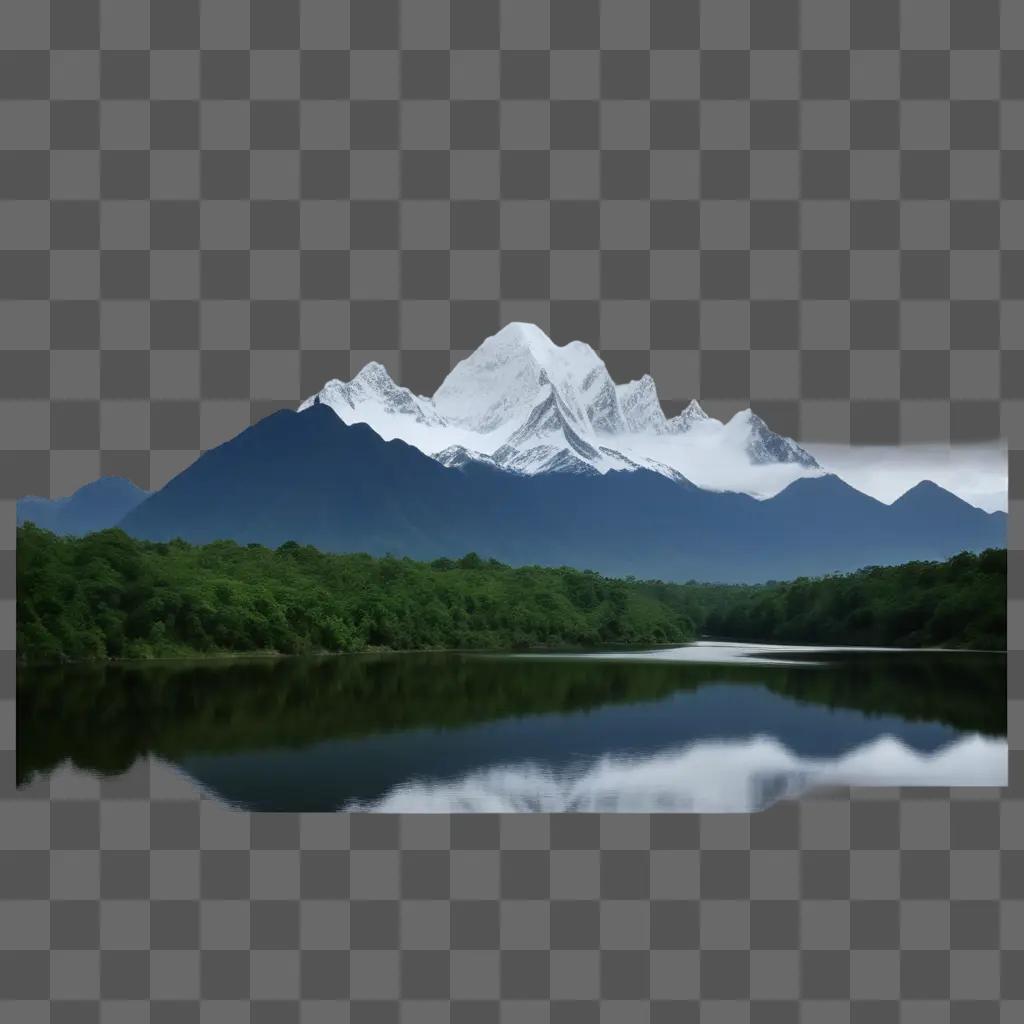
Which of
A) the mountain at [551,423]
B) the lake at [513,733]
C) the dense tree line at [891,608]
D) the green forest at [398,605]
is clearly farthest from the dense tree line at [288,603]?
the mountain at [551,423]

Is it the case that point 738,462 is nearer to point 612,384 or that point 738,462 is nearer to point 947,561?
point 612,384

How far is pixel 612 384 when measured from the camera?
401 ft

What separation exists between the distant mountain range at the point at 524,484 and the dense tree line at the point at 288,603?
1514cm

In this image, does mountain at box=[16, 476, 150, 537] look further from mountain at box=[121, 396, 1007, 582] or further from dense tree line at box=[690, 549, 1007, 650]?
dense tree line at box=[690, 549, 1007, 650]

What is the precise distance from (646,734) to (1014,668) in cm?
1032

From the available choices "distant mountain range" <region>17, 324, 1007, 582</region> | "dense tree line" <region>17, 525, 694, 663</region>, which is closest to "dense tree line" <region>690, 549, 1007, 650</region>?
"dense tree line" <region>17, 525, 694, 663</region>

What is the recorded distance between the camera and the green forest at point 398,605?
49688mm

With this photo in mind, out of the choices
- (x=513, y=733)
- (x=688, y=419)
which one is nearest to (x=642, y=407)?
(x=688, y=419)

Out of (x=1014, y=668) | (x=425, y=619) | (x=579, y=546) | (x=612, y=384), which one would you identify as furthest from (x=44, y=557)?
(x=612, y=384)

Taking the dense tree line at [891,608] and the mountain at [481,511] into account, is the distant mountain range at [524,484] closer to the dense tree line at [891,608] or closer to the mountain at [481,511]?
the mountain at [481,511]

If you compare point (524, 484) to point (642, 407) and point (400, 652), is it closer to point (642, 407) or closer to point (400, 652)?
point (642, 407)

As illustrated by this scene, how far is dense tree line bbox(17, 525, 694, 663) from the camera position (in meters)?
48.6

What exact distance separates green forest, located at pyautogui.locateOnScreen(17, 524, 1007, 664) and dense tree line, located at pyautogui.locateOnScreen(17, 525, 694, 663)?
80mm

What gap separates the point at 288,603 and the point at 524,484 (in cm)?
5680
